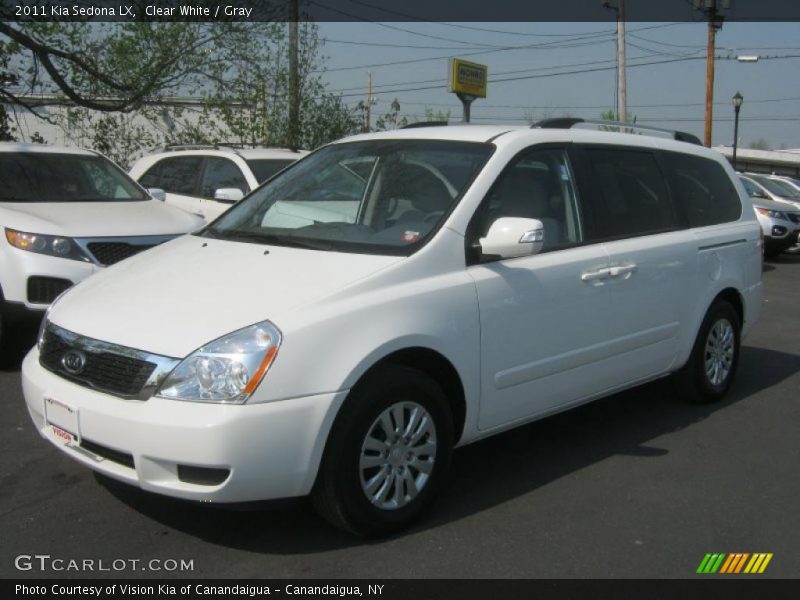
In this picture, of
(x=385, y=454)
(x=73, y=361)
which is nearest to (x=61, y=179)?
(x=73, y=361)

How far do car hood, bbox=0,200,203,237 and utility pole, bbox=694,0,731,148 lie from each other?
1840 centimetres

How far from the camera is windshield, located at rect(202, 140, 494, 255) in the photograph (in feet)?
13.5

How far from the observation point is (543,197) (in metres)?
4.59

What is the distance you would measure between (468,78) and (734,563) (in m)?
15.7

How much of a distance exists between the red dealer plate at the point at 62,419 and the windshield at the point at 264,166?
634cm

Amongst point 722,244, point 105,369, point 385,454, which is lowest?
point 385,454

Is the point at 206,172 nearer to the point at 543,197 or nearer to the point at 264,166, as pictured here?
the point at 264,166

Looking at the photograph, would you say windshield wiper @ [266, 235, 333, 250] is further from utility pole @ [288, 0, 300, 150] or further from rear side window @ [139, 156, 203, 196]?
utility pole @ [288, 0, 300, 150]

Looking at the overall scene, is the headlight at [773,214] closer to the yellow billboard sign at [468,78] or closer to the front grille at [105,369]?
the yellow billboard sign at [468,78]

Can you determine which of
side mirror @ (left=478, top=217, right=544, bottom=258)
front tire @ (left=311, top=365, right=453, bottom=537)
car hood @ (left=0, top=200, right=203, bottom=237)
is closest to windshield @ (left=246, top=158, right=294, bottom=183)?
car hood @ (left=0, top=200, right=203, bottom=237)

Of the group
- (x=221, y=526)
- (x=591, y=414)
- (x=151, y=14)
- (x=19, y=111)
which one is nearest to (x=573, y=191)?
(x=591, y=414)
